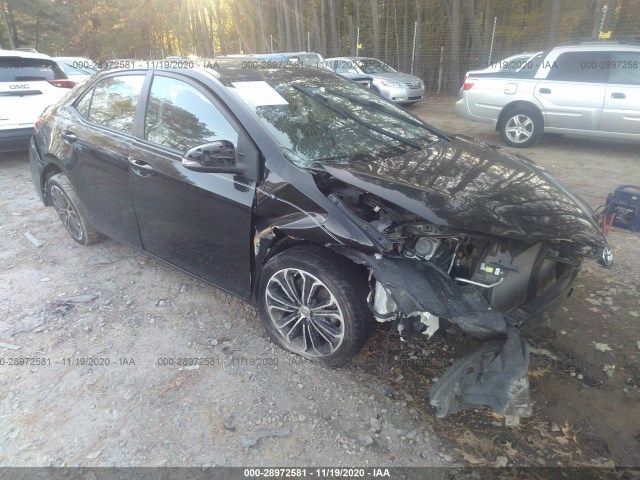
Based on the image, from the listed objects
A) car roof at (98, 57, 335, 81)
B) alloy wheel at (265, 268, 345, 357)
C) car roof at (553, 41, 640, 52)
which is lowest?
alloy wheel at (265, 268, 345, 357)

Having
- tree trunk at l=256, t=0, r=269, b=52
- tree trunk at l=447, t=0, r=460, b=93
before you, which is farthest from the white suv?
tree trunk at l=256, t=0, r=269, b=52

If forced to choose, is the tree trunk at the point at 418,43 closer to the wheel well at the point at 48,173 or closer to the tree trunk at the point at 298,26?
the tree trunk at the point at 298,26

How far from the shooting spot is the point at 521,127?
297 inches

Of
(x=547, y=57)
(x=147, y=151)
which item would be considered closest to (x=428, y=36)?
(x=547, y=57)

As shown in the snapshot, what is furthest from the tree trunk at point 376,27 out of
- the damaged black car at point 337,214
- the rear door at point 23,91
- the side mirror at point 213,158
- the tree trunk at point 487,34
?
the side mirror at point 213,158

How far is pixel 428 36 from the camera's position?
52.6 feet

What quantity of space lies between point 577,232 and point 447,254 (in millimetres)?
680

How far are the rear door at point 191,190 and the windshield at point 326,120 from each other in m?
0.25

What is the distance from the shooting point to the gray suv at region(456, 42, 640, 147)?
662 centimetres

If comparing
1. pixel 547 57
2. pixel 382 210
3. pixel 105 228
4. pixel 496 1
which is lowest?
pixel 105 228

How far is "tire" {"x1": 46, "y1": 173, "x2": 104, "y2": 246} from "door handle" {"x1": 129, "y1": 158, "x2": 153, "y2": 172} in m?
1.13

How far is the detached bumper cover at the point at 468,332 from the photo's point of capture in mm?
1956

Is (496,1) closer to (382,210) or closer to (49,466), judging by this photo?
(382,210)

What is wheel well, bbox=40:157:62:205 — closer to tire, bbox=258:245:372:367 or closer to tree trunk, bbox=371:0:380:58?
tire, bbox=258:245:372:367
